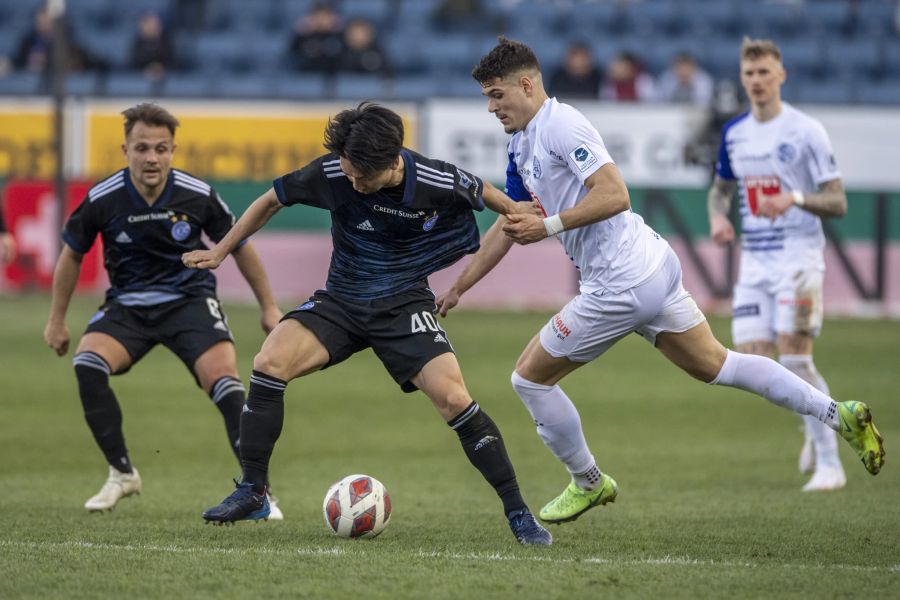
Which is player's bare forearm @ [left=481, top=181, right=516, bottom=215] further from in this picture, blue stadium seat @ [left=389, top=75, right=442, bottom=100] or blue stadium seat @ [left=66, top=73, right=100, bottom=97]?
blue stadium seat @ [left=66, top=73, right=100, bottom=97]

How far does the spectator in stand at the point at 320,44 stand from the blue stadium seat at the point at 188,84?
4.78ft

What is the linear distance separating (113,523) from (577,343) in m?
2.52

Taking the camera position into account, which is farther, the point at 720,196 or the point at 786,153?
the point at 720,196

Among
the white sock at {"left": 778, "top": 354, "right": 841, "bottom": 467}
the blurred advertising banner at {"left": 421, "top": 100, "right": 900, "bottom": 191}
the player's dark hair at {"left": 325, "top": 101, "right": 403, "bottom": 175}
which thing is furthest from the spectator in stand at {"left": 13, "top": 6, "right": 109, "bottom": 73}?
the player's dark hair at {"left": 325, "top": 101, "right": 403, "bottom": 175}

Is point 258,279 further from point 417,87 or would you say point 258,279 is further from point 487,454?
point 417,87

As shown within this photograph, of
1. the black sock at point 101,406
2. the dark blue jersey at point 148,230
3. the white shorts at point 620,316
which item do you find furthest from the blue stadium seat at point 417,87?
the white shorts at point 620,316

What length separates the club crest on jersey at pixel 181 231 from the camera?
763cm

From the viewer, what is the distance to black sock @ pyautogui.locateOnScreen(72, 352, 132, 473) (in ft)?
24.8

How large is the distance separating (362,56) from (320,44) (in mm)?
650

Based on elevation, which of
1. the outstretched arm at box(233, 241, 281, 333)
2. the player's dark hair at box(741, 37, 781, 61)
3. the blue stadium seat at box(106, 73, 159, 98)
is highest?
the player's dark hair at box(741, 37, 781, 61)

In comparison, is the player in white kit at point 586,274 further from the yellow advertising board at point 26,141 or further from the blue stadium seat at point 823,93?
the blue stadium seat at point 823,93

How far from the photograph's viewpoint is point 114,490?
7562 millimetres

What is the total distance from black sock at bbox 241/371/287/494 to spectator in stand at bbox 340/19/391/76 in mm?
14785

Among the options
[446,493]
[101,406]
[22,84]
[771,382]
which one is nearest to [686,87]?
[22,84]
